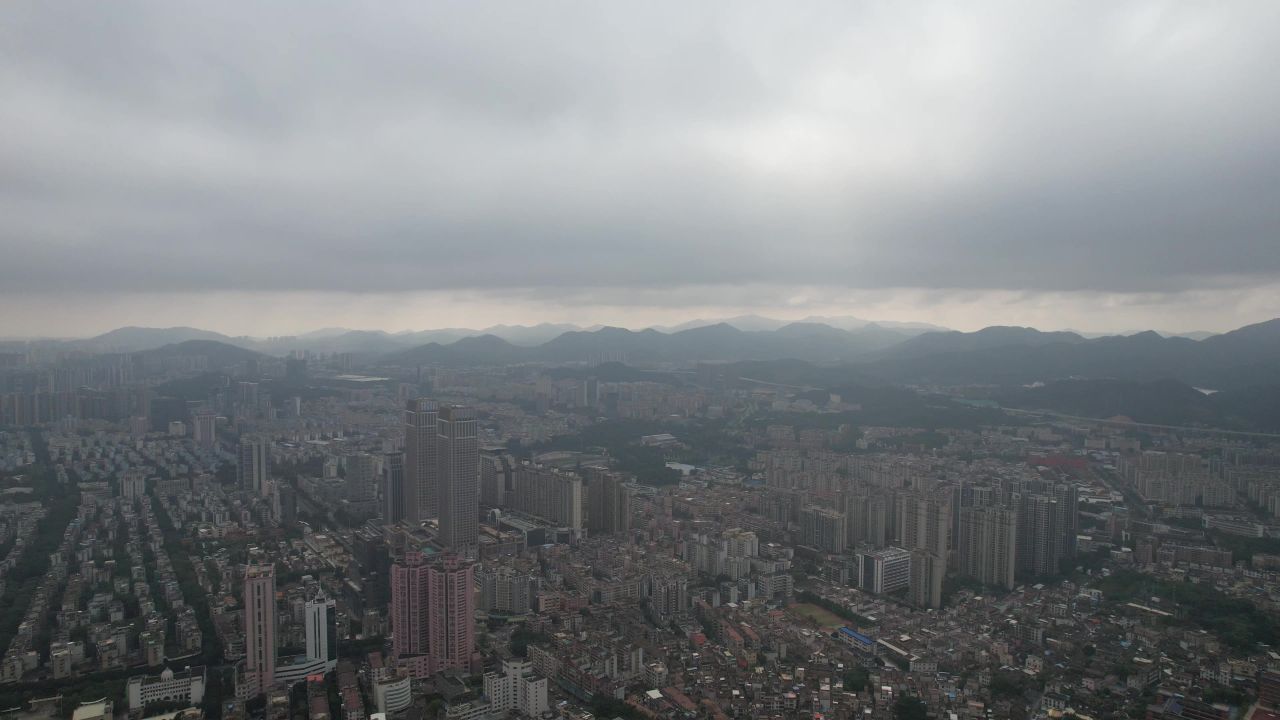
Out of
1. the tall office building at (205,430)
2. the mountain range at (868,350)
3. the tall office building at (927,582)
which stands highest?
the mountain range at (868,350)

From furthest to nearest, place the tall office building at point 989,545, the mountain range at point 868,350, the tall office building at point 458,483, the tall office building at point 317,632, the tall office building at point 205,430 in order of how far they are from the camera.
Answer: the mountain range at point 868,350
the tall office building at point 205,430
the tall office building at point 458,483
the tall office building at point 989,545
the tall office building at point 317,632

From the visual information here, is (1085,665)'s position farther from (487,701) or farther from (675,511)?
(675,511)

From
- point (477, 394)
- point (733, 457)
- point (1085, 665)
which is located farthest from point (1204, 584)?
point (477, 394)

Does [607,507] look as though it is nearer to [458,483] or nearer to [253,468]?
[458,483]

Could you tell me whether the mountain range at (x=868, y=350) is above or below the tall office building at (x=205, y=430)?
above

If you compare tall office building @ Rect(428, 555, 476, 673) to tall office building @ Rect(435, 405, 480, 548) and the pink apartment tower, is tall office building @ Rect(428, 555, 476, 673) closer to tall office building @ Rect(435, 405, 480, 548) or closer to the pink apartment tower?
the pink apartment tower

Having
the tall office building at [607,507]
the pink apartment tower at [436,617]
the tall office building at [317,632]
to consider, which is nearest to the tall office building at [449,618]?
the pink apartment tower at [436,617]

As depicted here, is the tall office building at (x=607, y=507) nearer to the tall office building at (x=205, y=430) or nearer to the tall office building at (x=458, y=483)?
the tall office building at (x=458, y=483)

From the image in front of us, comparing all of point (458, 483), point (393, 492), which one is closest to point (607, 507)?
point (458, 483)
